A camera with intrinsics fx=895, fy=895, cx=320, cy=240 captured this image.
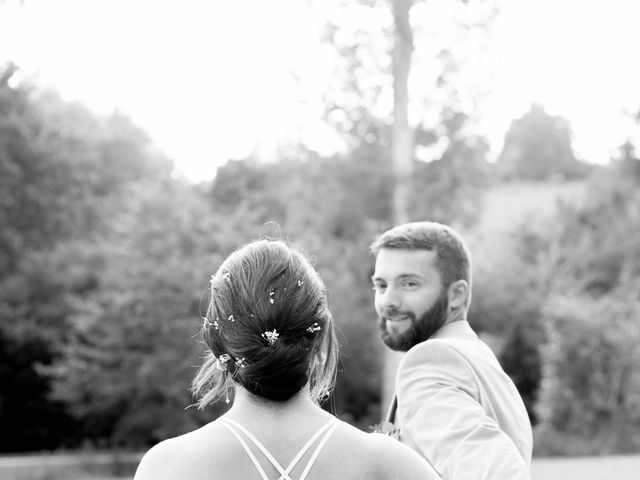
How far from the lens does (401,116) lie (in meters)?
18.2

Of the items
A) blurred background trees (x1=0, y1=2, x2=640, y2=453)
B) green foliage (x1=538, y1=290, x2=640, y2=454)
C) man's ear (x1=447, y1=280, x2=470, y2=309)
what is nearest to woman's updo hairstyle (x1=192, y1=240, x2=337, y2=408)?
man's ear (x1=447, y1=280, x2=470, y2=309)

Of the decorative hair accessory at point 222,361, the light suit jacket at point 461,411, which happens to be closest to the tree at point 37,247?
the light suit jacket at point 461,411

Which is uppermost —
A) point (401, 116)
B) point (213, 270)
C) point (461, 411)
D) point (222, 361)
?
point (401, 116)

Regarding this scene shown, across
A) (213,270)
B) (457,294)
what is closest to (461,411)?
(457,294)

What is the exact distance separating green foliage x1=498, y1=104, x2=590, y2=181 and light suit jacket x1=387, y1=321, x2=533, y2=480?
187ft

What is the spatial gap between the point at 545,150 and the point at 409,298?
60.5 metres

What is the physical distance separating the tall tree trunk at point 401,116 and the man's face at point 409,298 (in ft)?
48.1

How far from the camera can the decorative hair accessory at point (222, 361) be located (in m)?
2.02

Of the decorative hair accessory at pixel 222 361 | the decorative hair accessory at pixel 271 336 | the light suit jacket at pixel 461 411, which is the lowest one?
the light suit jacket at pixel 461 411

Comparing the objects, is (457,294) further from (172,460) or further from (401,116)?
(401,116)

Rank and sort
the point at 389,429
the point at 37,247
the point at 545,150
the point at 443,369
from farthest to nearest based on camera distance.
A: the point at 545,150, the point at 37,247, the point at 389,429, the point at 443,369

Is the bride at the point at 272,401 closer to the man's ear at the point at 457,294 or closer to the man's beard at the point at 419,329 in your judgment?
the man's beard at the point at 419,329

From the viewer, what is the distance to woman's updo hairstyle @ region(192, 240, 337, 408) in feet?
6.47

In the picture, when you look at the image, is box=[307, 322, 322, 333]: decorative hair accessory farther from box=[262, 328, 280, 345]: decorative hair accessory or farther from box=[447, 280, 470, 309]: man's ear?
box=[447, 280, 470, 309]: man's ear
